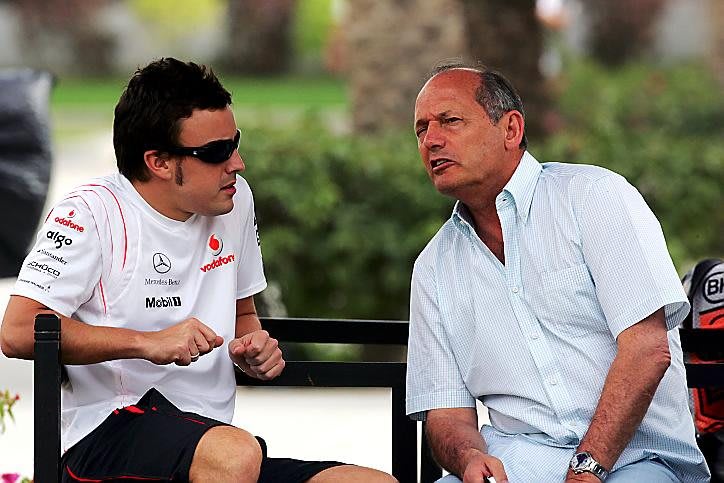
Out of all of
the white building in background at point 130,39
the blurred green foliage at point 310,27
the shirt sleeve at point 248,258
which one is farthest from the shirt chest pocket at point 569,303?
the blurred green foliage at point 310,27

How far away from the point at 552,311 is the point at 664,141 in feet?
19.2

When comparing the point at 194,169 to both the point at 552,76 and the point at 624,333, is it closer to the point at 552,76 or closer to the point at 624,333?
the point at 624,333

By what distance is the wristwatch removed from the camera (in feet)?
9.57

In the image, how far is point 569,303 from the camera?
310 centimetres

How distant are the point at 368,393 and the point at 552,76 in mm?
3453

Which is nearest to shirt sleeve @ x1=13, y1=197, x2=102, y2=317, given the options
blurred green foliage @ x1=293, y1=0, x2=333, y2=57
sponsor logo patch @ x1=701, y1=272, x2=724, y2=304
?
sponsor logo patch @ x1=701, y1=272, x2=724, y2=304

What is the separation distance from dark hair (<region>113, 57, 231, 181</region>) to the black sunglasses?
0.07ft

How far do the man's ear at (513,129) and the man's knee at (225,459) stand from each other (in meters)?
1.02

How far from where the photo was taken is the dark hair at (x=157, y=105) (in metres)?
2.98

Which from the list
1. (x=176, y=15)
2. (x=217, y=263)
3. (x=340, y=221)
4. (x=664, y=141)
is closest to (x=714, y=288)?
(x=217, y=263)

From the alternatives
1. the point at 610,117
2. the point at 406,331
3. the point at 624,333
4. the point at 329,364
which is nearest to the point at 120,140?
the point at 329,364

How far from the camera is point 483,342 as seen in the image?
3.18m

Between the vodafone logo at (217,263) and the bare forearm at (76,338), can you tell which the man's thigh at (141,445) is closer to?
the bare forearm at (76,338)

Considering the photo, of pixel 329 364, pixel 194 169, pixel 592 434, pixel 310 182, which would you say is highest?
pixel 310 182
